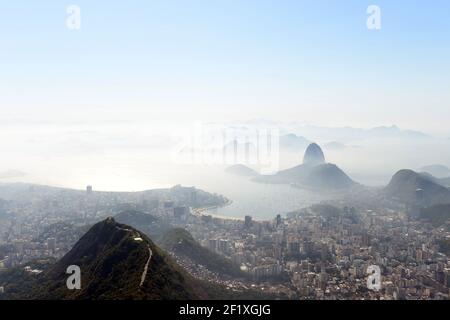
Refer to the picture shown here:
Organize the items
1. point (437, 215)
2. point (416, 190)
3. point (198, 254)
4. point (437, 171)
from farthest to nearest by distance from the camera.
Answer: point (437, 171) < point (416, 190) < point (437, 215) < point (198, 254)

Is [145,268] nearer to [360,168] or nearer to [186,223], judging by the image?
[186,223]

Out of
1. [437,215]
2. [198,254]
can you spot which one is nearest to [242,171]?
[437,215]

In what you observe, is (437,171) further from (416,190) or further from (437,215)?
(437,215)

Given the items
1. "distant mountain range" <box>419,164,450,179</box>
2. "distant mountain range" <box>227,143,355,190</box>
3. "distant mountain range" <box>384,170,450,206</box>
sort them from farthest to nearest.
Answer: "distant mountain range" <box>419,164,450,179</box>, "distant mountain range" <box>227,143,355,190</box>, "distant mountain range" <box>384,170,450,206</box>

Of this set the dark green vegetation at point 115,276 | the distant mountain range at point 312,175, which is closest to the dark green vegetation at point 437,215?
the distant mountain range at point 312,175

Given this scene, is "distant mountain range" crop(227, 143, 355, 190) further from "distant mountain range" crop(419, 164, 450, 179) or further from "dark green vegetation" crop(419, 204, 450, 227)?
"dark green vegetation" crop(419, 204, 450, 227)

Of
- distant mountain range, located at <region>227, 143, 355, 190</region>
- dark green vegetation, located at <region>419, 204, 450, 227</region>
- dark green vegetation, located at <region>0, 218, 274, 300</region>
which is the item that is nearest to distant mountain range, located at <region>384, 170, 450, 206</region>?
dark green vegetation, located at <region>419, 204, 450, 227</region>
